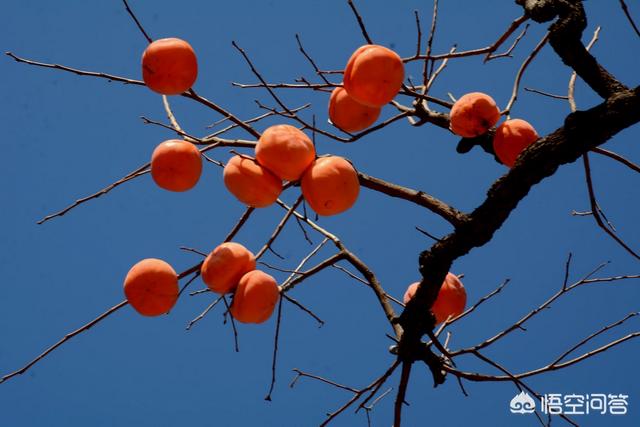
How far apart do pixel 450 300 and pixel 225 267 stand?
1097 mm

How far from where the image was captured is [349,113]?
2.83 metres

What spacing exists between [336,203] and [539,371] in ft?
3.80

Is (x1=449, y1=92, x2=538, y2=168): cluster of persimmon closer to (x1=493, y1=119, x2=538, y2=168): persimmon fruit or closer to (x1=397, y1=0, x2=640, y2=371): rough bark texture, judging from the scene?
(x1=493, y1=119, x2=538, y2=168): persimmon fruit

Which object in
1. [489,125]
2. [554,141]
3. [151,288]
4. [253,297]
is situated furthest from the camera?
[489,125]

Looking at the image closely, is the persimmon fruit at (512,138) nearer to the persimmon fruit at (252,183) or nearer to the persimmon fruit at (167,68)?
the persimmon fruit at (252,183)

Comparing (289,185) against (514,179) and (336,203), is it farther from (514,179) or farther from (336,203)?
(514,179)

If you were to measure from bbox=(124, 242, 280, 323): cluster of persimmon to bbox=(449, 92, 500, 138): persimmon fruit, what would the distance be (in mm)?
1035

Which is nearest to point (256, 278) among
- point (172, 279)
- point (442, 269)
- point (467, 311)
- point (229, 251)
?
point (229, 251)

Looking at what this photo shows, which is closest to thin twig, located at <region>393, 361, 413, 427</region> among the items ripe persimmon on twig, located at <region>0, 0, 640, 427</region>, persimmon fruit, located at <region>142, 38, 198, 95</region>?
ripe persimmon on twig, located at <region>0, 0, 640, 427</region>

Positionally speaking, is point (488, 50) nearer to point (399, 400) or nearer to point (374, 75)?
point (374, 75)

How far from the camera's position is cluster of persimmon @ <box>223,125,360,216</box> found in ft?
8.34

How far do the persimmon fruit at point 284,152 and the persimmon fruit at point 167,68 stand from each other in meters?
0.44

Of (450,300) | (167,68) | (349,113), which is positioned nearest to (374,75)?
(349,113)

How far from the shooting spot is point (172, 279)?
2.87m
